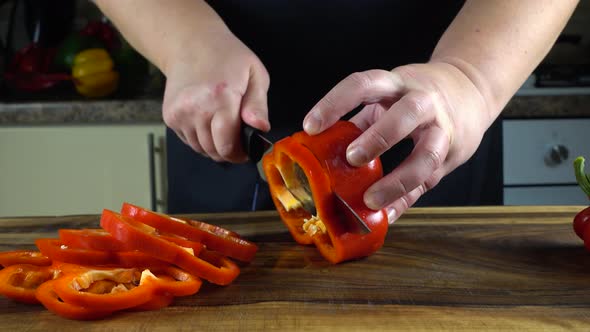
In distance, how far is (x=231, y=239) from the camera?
1.09m

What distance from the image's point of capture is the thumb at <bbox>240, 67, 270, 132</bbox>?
3.51 feet

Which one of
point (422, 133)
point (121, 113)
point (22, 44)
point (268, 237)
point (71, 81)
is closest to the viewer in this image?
point (422, 133)

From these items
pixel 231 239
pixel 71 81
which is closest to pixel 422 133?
pixel 231 239

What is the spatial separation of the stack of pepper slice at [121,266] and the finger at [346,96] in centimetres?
23

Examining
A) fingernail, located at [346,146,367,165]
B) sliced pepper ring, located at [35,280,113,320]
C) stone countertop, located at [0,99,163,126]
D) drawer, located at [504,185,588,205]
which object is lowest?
drawer, located at [504,185,588,205]

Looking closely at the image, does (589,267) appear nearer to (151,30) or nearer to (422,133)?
(422,133)

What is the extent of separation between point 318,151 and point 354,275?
19 cm

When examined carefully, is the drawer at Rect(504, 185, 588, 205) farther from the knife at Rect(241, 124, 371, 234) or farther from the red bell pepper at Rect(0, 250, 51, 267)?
the red bell pepper at Rect(0, 250, 51, 267)

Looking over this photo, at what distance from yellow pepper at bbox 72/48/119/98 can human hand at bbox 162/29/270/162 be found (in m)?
0.98

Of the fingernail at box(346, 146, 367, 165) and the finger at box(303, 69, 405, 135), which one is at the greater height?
the finger at box(303, 69, 405, 135)

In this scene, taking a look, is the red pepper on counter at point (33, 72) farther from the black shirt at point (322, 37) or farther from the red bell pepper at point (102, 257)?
the red bell pepper at point (102, 257)

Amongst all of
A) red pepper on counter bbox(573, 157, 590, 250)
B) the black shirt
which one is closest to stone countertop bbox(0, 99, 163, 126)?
the black shirt

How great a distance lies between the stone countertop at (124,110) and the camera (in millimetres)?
2021

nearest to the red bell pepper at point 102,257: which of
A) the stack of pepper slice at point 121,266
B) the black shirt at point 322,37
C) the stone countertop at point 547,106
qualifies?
→ the stack of pepper slice at point 121,266
